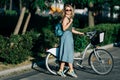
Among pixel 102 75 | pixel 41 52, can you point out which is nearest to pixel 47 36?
pixel 41 52

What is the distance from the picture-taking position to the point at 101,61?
966 centimetres

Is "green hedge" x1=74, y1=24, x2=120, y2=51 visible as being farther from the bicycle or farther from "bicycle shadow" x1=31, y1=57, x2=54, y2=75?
the bicycle

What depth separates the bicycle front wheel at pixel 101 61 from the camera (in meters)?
9.58

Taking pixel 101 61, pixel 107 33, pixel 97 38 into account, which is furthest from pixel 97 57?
pixel 107 33

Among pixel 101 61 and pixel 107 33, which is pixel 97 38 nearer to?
pixel 101 61

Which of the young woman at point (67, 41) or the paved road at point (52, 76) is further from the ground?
the young woman at point (67, 41)

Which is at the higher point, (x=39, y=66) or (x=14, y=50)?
(x=14, y=50)

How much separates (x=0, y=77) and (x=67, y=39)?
6.19 ft

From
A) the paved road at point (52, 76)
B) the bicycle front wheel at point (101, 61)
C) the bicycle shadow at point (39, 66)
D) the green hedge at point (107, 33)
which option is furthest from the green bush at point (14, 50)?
the green hedge at point (107, 33)

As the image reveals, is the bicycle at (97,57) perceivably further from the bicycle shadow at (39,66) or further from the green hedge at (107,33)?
the green hedge at (107,33)

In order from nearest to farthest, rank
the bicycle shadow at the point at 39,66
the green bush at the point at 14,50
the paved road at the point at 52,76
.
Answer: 1. the paved road at the point at 52,76
2. the bicycle shadow at the point at 39,66
3. the green bush at the point at 14,50

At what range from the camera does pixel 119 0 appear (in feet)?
68.9

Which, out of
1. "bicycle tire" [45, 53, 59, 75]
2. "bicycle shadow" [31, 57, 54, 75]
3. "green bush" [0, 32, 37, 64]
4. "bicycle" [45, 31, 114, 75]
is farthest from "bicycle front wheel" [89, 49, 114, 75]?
"green bush" [0, 32, 37, 64]

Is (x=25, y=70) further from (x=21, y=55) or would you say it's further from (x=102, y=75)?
(x=102, y=75)
